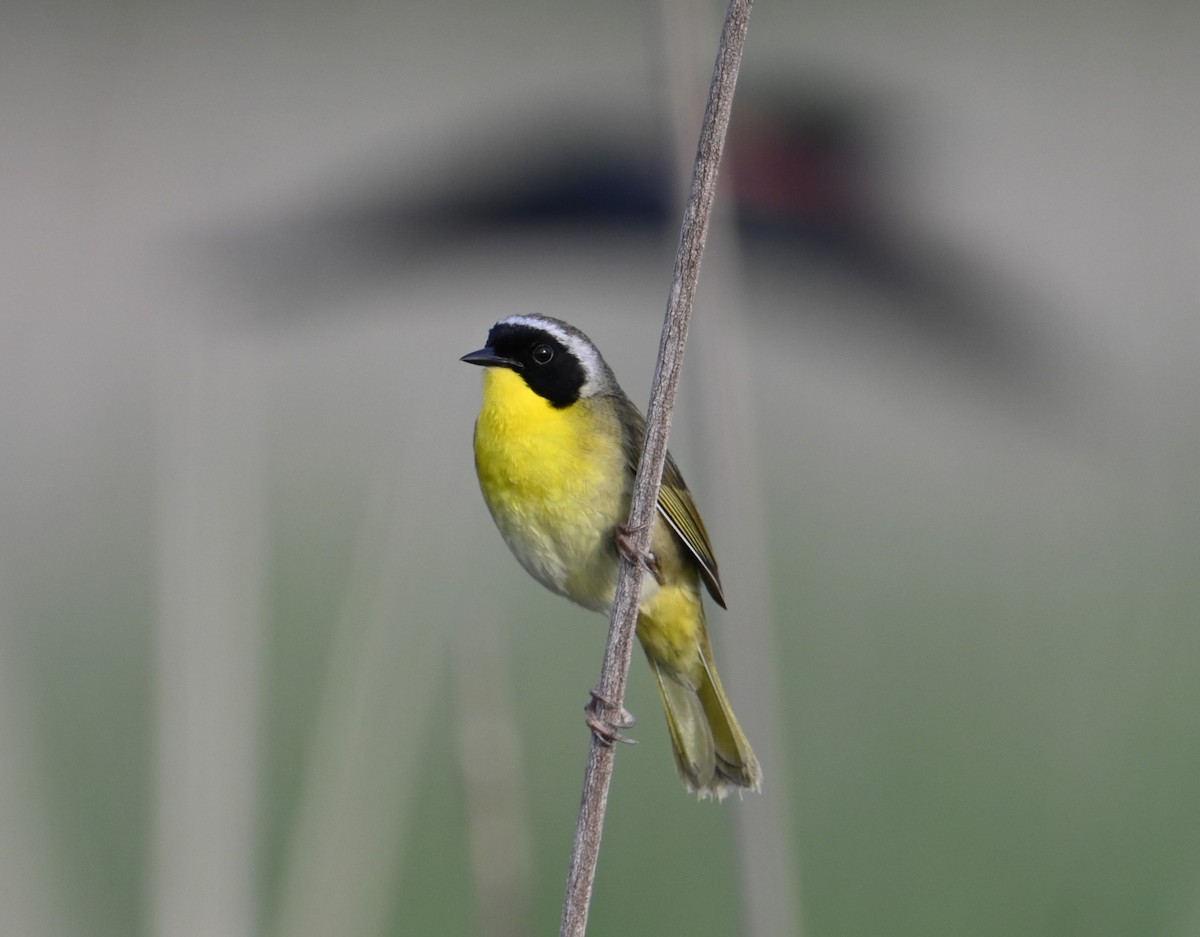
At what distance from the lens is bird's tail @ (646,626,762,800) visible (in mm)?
1959

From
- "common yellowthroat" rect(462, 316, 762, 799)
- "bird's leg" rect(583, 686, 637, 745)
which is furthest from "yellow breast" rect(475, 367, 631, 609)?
"bird's leg" rect(583, 686, 637, 745)

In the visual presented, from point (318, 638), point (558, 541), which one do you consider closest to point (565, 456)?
point (558, 541)

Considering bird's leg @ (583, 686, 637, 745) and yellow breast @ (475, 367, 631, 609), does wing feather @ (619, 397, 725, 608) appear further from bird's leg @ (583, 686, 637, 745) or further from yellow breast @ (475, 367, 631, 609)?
bird's leg @ (583, 686, 637, 745)

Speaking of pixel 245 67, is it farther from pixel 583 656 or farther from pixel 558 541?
pixel 558 541

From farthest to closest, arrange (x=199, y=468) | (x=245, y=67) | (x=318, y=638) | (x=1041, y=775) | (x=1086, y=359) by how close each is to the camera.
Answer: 1. (x=245, y=67)
2. (x=1086, y=359)
3. (x=318, y=638)
4. (x=1041, y=775)
5. (x=199, y=468)

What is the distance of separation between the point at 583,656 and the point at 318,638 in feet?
2.91

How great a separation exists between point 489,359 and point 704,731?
68 centimetres

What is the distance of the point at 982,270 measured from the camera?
123 inches

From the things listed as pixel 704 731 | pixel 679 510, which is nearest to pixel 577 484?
pixel 679 510

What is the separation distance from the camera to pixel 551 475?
6.03 ft

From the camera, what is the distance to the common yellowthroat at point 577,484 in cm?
184

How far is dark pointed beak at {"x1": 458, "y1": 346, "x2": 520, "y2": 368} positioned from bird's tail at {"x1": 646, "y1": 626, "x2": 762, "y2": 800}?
0.53 m

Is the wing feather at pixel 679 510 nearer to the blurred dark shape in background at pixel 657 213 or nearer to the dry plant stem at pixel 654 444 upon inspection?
the blurred dark shape in background at pixel 657 213

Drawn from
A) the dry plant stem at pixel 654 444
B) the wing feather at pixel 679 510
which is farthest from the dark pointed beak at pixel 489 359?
the dry plant stem at pixel 654 444
